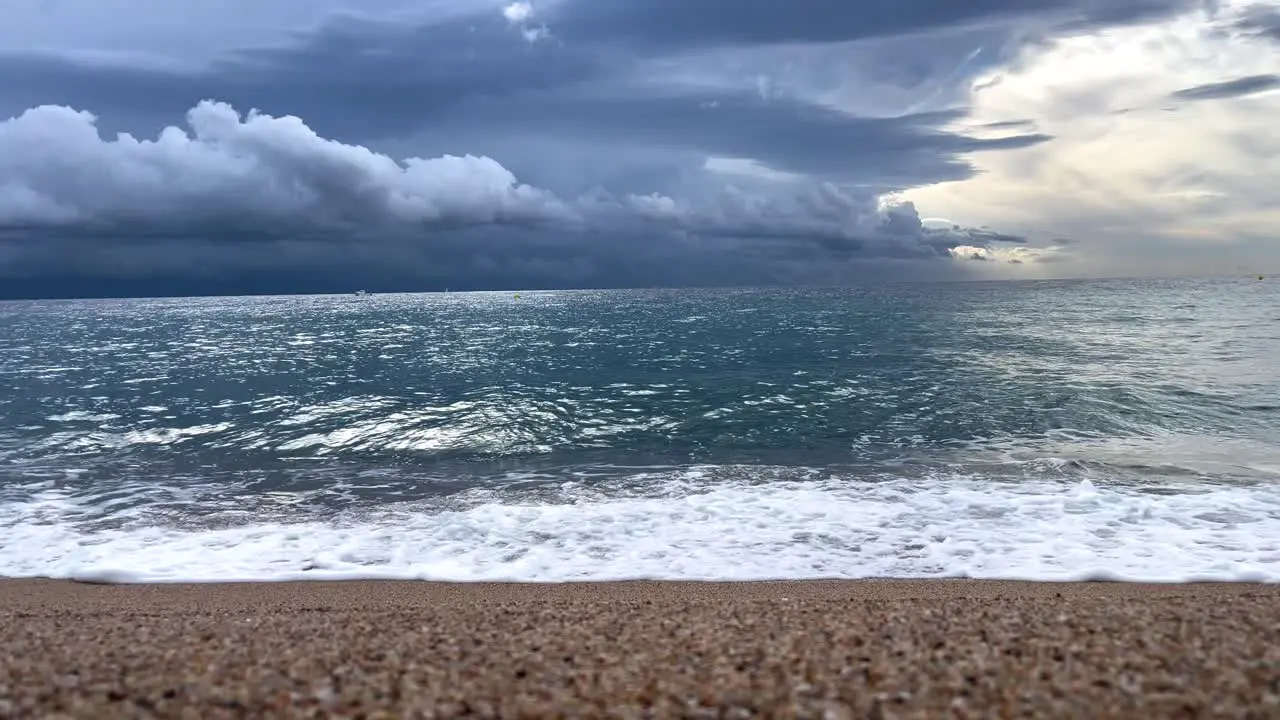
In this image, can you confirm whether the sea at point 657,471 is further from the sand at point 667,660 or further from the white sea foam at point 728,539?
the sand at point 667,660

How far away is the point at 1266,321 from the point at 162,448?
2887 inches

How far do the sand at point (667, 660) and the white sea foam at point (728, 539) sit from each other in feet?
6.48

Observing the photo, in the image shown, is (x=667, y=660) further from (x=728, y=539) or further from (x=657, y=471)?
(x=657, y=471)

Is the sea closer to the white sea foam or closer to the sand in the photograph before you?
the white sea foam

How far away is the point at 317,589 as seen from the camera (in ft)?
32.0

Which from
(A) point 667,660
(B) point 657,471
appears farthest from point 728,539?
(A) point 667,660

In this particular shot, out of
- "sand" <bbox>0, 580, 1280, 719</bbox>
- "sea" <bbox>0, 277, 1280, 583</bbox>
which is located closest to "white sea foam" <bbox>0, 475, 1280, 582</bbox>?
"sea" <bbox>0, 277, 1280, 583</bbox>

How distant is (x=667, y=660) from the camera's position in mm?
5637

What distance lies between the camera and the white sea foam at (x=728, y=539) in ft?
33.6

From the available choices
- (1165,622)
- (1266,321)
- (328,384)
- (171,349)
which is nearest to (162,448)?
(328,384)

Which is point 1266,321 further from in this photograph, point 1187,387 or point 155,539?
point 155,539

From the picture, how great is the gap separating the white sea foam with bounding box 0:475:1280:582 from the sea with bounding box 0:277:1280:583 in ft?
→ 0.19

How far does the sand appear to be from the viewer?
15.7ft

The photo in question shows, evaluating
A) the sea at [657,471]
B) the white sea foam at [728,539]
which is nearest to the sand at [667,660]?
the white sea foam at [728,539]
